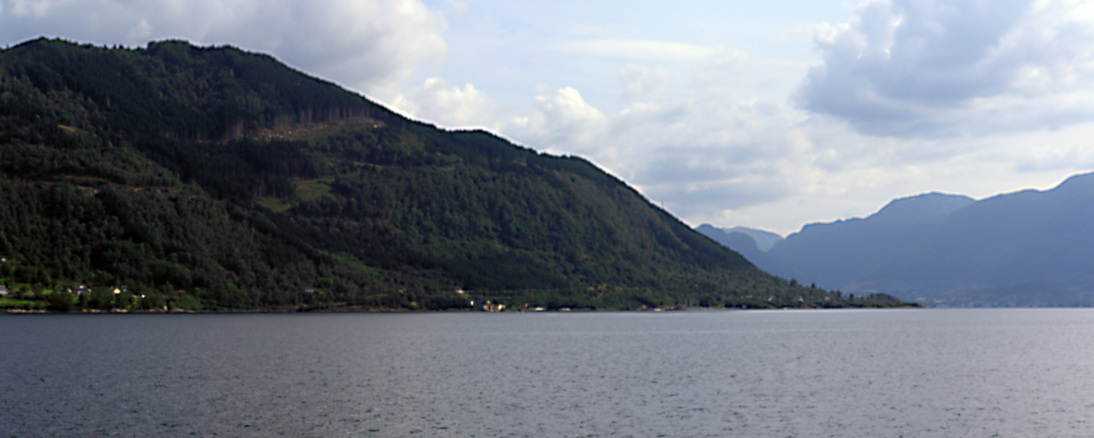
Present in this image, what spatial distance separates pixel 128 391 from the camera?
83.8 meters

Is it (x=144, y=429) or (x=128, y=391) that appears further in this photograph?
(x=128, y=391)

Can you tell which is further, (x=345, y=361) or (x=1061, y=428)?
(x=345, y=361)

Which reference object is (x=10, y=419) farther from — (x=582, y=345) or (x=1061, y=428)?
(x=582, y=345)

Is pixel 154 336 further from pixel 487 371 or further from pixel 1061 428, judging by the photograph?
pixel 1061 428

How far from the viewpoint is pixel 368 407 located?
74.2 metres

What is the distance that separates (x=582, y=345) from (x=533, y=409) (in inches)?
3896

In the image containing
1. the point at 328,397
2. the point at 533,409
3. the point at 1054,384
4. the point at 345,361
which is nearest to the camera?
the point at 533,409

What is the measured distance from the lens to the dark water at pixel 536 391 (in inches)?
2516

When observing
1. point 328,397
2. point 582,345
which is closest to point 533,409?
point 328,397

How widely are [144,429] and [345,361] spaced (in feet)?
210

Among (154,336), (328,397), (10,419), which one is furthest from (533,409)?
(154,336)

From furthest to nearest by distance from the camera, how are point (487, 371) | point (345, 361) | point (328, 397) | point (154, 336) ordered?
point (154, 336) < point (345, 361) < point (487, 371) < point (328, 397)

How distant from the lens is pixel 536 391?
87.4 meters

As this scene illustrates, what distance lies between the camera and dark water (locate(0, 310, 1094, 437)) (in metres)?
63.9
